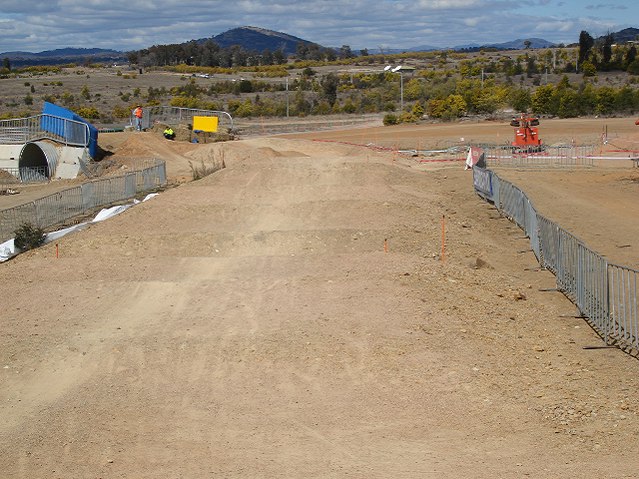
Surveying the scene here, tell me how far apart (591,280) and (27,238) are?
13.6m

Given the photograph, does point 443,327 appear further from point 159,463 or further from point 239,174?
point 239,174

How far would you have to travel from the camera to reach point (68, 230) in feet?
83.1

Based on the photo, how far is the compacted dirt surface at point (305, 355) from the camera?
10867mm

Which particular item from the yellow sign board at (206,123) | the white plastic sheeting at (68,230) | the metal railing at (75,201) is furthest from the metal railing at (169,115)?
the white plastic sheeting at (68,230)

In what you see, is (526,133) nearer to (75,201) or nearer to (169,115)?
(169,115)

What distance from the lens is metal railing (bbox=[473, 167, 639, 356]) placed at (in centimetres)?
1449

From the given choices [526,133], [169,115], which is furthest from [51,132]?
[526,133]

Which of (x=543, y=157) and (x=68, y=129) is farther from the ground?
(x=68, y=129)

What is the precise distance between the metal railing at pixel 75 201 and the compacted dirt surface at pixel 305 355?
6.80 feet

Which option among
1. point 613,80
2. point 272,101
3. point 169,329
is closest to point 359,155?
point 169,329

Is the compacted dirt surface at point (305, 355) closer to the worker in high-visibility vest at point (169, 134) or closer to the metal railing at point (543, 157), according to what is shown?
the metal railing at point (543, 157)

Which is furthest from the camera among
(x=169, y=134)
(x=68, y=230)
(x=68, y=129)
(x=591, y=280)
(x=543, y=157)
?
(x=169, y=134)

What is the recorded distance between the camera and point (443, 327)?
1548cm

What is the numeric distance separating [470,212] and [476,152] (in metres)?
12.3
